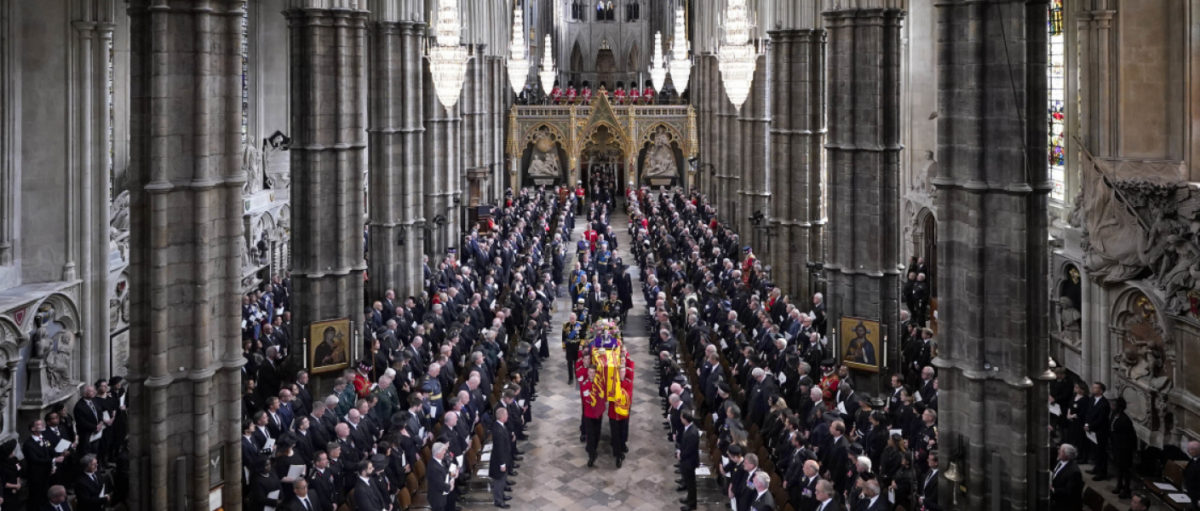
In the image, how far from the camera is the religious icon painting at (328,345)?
19.5 m

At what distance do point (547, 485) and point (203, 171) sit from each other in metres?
7.44

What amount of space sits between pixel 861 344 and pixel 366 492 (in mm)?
10657

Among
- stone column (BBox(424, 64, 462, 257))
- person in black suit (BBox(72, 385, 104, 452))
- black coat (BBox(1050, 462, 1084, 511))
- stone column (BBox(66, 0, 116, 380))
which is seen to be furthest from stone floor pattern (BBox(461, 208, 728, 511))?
stone column (BBox(424, 64, 462, 257))

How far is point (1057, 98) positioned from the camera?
21.9m

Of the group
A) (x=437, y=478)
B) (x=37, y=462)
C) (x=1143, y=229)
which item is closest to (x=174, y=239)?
Answer: (x=437, y=478)

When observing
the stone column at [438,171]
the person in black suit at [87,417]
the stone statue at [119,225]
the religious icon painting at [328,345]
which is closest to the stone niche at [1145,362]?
the religious icon painting at [328,345]

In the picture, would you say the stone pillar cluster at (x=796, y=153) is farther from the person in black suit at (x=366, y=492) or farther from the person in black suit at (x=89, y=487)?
the person in black suit at (x=89, y=487)

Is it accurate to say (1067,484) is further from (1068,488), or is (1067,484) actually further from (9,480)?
(9,480)

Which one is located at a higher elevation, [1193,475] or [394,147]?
[394,147]

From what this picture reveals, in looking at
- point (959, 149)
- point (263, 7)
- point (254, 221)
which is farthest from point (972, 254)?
point (263, 7)

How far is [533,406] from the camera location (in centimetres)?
2064

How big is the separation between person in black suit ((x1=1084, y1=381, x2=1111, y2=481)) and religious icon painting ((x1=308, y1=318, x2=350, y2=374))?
13.4 meters

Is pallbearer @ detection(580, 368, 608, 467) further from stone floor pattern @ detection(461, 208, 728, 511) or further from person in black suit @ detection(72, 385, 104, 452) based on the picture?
person in black suit @ detection(72, 385, 104, 452)

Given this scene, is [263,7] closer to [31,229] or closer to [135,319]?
[31,229]
